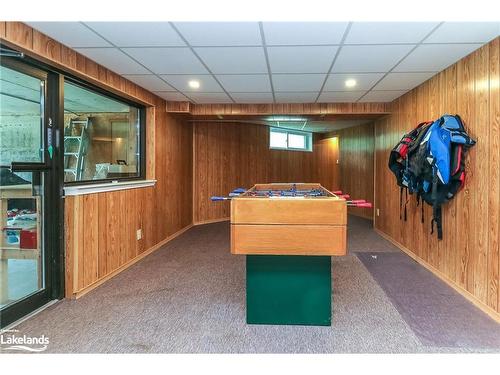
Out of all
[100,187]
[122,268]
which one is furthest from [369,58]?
[122,268]

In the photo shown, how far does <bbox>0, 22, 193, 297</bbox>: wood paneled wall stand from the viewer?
8.78 feet

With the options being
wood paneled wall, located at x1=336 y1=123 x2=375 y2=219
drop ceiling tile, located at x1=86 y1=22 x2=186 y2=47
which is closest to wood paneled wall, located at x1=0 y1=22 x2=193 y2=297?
drop ceiling tile, located at x1=86 y1=22 x2=186 y2=47

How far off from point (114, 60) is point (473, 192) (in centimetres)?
363

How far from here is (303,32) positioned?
246 cm

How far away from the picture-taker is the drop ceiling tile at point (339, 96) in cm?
434

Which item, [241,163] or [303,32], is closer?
[303,32]

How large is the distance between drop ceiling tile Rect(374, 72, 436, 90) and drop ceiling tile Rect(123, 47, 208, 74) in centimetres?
216

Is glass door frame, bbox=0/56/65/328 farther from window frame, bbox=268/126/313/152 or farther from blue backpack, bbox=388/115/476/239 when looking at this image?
window frame, bbox=268/126/313/152

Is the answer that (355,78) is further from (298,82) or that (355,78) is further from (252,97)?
(252,97)

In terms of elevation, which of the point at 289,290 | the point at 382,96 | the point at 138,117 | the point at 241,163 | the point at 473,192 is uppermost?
the point at 382,96

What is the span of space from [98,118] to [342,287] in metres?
3.28
